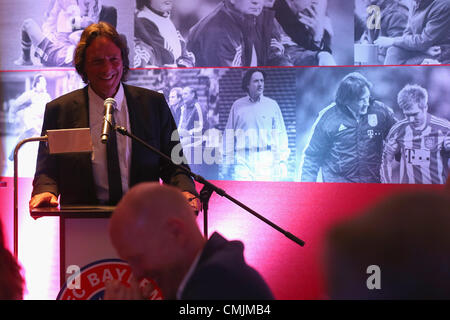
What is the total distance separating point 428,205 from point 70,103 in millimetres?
2087

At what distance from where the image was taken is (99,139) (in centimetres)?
249

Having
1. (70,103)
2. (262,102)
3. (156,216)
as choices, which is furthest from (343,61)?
(156,216)

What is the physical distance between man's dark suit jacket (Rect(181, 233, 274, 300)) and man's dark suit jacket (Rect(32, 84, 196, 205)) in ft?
3.63

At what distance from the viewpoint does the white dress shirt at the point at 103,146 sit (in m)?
2.42

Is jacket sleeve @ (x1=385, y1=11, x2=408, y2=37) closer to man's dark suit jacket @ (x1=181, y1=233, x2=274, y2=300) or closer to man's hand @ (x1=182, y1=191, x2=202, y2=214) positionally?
man's hand @ (x1=182, y1=191, x2=202, y2=214)

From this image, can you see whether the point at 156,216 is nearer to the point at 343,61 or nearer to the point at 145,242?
the point at 145,242

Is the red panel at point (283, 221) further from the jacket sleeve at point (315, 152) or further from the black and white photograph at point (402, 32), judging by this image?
the black and white photograph at point (402, 32)

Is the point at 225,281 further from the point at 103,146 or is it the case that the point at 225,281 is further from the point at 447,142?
the point at 447,142

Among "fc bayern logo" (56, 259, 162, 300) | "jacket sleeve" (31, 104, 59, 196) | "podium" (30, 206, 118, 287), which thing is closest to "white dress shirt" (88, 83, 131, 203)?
"jacket sleeve" (31, 104, 59, 196)

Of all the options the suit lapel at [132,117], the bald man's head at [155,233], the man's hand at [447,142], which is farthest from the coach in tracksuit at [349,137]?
the bald man's head at [155,233]

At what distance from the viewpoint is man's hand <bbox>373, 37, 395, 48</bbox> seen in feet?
11.2

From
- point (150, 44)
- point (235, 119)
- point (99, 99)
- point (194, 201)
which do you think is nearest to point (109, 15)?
point (150, 44)
